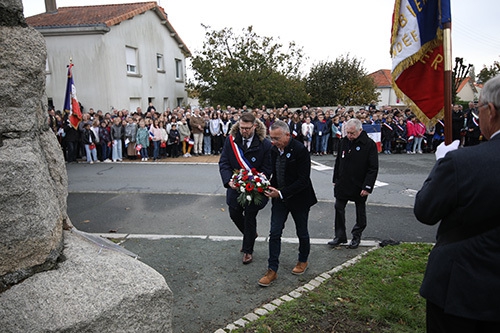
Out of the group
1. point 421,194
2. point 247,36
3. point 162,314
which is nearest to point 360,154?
point 421,194

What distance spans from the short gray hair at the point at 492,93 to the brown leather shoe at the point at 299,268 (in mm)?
3405

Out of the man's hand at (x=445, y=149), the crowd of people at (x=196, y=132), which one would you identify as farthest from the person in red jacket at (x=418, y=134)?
the man's hand at (x=445, y=149)

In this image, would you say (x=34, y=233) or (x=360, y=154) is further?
(x=360, y=154)

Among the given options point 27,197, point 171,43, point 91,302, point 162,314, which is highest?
point 171,43

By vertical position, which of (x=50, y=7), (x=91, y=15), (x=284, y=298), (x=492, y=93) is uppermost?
(x=50, y=7)

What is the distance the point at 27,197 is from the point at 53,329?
90cm

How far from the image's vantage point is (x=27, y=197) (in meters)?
2.57

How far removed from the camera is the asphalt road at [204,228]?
4391 millimetres

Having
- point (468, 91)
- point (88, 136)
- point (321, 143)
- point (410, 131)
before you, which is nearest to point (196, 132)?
point (88, 136)

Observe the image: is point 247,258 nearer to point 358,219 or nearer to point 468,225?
point 358,219

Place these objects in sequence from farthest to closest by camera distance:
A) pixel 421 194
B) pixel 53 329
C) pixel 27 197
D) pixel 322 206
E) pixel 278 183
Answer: pixel 322 206 < pixel 278 183 < pixel 27 197 < pixel 53 329 < pixel 421 194

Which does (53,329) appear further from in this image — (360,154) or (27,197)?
(360,154)

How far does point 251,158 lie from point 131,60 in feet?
66.8

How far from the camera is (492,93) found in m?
2.04
